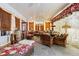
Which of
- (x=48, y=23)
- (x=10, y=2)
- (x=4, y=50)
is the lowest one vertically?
(x=4, y=50)

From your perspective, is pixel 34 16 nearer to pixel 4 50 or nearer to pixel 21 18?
pixel 21 18

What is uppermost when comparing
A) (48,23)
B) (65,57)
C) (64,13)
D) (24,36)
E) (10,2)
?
(10,2)

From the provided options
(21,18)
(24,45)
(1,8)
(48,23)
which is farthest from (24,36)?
(1,8)

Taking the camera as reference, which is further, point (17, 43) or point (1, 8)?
point (17, 43)

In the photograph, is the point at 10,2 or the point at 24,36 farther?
the point at 24,36

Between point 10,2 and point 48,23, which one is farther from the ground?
point 10,2

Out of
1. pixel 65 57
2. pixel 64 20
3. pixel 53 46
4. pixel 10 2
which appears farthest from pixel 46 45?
pixel 10 2

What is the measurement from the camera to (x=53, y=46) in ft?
7.95

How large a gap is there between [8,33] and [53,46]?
923 millimetres

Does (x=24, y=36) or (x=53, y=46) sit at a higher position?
(x=24, y=36)

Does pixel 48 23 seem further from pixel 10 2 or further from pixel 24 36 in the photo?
pixel 10 2

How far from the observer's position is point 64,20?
2402 mm

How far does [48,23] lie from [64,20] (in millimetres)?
323

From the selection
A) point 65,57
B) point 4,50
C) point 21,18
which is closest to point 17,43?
point 4,50
